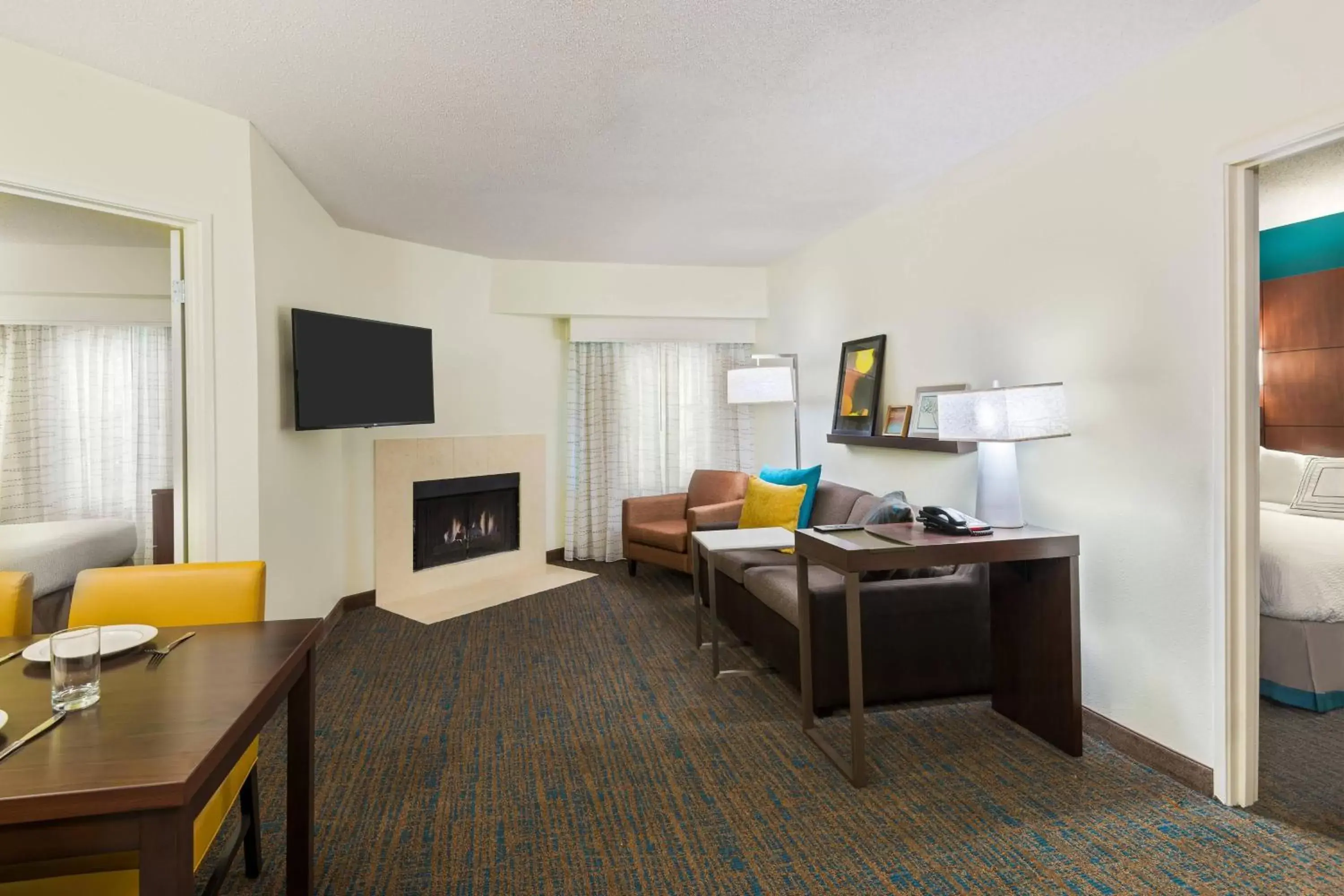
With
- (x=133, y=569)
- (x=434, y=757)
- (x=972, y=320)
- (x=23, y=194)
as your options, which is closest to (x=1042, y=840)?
(x=434, y=757)

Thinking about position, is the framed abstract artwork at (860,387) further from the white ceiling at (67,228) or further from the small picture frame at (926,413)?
the white ceiling at (67,228)

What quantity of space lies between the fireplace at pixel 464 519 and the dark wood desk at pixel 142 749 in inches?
138

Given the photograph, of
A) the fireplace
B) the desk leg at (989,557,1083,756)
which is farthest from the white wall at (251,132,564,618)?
the desk leg at (989,557,1083,756)

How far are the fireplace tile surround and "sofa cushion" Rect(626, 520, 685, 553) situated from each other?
58cm

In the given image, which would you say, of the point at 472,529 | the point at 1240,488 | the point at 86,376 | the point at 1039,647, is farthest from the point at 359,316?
the point at 1240,488

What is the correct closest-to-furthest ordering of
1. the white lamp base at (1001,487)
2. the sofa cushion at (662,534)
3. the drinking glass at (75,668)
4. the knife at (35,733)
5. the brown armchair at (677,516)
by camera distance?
1. the knife at (35,733)
2. the drinking glass at (75,668)
3. the white lamp base at (1001,487)
4. the brown armchair at (677,516)
5. the sofa cushion at (662,534)

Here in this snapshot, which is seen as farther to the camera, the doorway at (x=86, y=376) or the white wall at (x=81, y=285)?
the white wall at (x=81, y=285)

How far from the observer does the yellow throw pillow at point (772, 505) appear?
161 inches

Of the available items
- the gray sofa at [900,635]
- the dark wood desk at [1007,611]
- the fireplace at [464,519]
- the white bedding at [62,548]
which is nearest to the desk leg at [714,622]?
the gray sofa at [900,635]

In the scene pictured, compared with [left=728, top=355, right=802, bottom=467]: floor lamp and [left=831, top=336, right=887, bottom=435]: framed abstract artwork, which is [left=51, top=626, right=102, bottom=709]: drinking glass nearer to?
[left=831, top=336, right=887, bottom=435]: framed abstract artwork

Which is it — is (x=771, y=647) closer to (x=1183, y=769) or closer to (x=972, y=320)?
(x=1183, y=769)

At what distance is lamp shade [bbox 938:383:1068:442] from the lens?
2.48 metres

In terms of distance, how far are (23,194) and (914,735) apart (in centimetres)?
380

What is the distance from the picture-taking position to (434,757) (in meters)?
2.55
